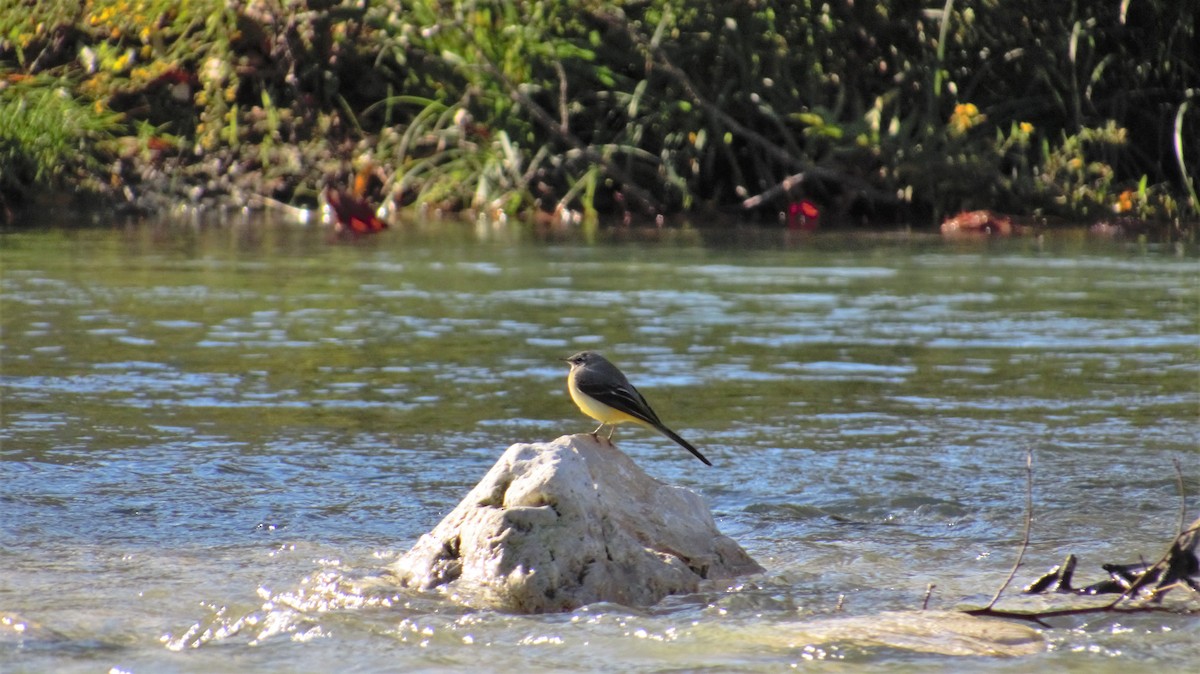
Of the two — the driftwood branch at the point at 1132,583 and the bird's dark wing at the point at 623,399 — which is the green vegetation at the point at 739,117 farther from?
the driftwood branch at the point at 1132,583

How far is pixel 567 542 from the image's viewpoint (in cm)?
467

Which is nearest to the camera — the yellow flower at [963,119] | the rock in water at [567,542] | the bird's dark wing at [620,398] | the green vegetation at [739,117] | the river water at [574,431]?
the river water at [574,431]

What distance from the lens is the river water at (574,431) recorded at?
4.32 metres

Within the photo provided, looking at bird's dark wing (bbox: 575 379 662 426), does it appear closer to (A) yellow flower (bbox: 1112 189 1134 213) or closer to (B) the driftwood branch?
(B) the driftwood branch

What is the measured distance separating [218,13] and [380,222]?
5.53m

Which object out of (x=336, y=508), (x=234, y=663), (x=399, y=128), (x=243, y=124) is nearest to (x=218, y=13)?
(x=243, y=124)

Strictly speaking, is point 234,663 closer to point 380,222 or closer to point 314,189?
point 380,222

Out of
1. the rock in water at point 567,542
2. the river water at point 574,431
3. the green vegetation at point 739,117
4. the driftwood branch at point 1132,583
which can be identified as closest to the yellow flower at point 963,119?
the green vegetation at point 739,117

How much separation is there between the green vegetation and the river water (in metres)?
3.71

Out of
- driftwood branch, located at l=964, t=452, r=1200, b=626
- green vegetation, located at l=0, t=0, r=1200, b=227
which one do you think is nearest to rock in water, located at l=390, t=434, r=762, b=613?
driftwood branch, located at l=964, t=452, r=1200, b=626

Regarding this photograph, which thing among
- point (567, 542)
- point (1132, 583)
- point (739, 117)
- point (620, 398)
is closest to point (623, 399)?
point (620, 398)

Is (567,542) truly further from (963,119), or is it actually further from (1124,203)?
(1124,203)

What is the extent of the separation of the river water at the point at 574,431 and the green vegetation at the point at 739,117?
3.71 metres

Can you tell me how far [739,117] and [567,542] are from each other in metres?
13.6
